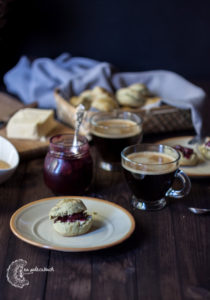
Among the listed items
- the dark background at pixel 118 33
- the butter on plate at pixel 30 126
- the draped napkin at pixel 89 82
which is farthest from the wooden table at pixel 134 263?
the dark background at pixel 118 33

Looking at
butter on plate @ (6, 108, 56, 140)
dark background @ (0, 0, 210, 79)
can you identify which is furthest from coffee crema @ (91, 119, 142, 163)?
dark background @ (0, 0, 210, 79)

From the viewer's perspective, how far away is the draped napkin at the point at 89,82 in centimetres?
194

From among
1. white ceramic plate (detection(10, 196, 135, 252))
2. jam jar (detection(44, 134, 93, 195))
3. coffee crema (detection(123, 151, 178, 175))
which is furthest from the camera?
jam jar (detection(44, 134, 93, 195))

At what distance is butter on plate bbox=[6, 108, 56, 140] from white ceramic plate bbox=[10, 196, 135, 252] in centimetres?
56

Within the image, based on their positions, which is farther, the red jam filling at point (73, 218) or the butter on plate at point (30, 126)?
the butter on plate at point (30, 126)

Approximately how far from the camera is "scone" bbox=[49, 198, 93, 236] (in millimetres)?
1125

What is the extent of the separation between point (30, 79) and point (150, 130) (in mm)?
907

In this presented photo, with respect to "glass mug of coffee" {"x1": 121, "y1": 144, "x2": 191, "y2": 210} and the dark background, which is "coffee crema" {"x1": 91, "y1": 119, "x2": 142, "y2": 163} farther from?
the dark background

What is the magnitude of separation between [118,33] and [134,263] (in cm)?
199

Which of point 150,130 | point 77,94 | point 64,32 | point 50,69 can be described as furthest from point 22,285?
point 64,32

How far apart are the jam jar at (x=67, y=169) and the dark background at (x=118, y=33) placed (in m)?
1.51

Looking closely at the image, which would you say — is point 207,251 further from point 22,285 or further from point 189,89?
point 189,89

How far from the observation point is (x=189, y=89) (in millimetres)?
2068

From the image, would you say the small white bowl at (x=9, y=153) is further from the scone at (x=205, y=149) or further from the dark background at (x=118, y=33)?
the dark background at (x=118, y=33)
